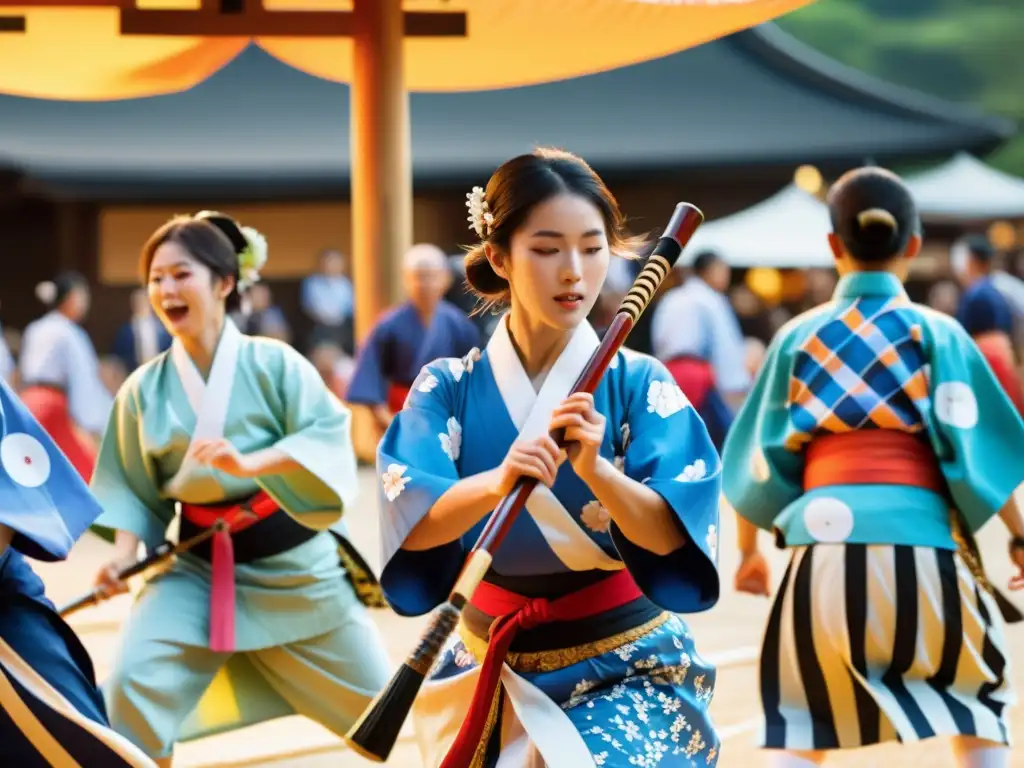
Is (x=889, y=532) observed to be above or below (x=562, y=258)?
below

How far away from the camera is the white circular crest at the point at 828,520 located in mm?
4082

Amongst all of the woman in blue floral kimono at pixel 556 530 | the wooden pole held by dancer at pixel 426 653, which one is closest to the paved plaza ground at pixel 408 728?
the woman in blue floral kimono at pixel 556 530

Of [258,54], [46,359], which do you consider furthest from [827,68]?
[46,359]

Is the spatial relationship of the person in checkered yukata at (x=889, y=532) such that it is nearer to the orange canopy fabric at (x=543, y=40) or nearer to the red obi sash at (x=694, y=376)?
the orange canopy fabric at (x=543, y=40)

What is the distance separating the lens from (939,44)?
89.1 ft

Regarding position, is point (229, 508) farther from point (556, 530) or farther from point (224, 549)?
point (556, 530)

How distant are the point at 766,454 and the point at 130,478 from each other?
1.65m

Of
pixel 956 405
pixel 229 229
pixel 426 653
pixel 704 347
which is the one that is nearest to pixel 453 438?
pixel 426 653

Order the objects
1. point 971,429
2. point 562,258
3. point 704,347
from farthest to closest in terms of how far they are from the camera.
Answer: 1. point 704,347
2. point 971,429
3. point 562,258

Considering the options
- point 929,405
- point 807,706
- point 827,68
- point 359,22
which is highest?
point 827,68

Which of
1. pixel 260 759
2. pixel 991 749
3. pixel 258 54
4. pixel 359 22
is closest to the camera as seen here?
pixel 991 749

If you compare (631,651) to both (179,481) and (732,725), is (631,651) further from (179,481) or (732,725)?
(732,725)

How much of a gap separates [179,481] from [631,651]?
1.82 metres

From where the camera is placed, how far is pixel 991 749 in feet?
12.9
